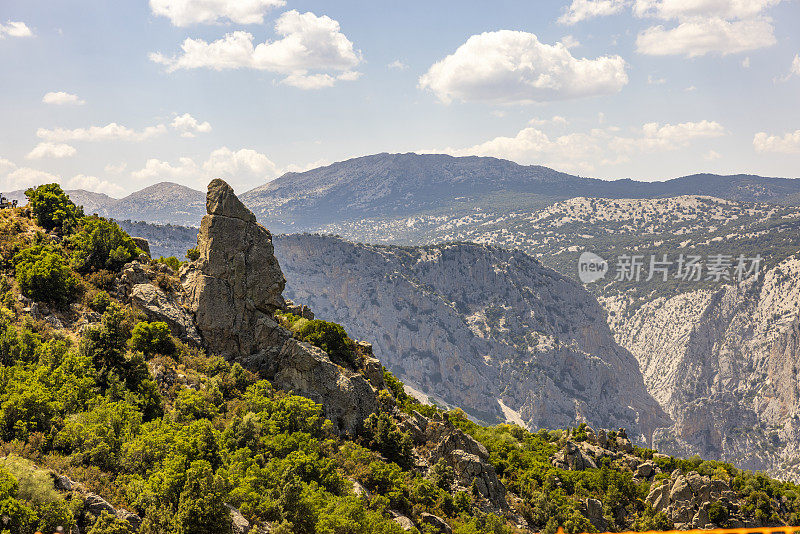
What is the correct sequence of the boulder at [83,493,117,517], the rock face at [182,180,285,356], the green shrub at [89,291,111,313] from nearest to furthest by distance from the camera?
the boulder at [83,493,117,517] < the green shrub at [89,291,111,313] < the rock face at [182,180,285,356]

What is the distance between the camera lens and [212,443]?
103ft

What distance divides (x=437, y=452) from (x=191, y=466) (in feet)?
94.1

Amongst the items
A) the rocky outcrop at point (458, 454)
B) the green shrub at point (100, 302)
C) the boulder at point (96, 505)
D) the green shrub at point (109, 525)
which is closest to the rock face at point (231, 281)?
the green shrub at point (100, 302)

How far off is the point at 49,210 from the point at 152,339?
2854 centimetres

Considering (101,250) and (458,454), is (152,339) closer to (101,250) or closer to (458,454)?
(101,250)

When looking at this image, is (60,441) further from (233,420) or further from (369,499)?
(369,499)

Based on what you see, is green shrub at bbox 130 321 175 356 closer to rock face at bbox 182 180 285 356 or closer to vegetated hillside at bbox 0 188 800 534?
vegetated hillside at bbox 0 188 800 534

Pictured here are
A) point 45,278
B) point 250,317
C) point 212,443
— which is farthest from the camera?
point 250,317

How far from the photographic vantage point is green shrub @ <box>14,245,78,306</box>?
4147cm

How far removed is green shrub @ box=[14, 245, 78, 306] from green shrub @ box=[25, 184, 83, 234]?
513 inches

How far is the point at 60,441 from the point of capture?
2738 centimetres

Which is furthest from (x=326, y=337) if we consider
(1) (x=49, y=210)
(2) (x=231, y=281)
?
(1) (x=49, y=210)

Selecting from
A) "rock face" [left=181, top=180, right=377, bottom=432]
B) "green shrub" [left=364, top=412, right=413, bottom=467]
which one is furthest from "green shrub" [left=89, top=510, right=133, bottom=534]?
"green shrub" [left=364, top=412, right=413, bottom=467]

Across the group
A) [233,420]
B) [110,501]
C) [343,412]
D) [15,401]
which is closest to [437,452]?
[343,412]
